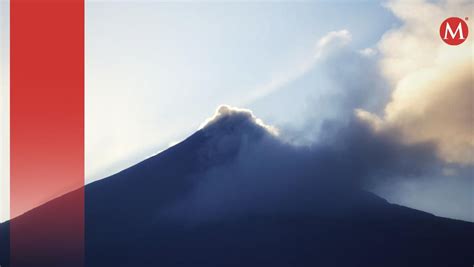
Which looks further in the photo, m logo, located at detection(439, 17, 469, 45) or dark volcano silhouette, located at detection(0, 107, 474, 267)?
dark volcano silhouette, located at detection(0, 107, 474, 267)

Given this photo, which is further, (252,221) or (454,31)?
(252,221)

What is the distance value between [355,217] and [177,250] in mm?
10609

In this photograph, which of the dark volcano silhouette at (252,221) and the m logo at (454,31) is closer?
the m logo at (454,31)

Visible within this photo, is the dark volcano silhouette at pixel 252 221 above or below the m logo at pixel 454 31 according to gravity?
below

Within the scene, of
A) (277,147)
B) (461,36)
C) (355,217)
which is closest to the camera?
(461,36)

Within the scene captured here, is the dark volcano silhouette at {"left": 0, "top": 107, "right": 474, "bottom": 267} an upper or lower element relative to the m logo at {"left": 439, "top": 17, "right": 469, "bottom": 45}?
lower

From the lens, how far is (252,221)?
23.3 meters

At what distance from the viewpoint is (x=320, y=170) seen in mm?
20406

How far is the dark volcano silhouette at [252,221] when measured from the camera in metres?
18.2

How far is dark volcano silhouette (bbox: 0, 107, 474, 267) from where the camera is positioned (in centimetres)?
1816

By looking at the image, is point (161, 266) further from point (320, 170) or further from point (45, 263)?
point (320, 170)

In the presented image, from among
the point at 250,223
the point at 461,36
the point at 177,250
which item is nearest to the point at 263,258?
the point at 250,223

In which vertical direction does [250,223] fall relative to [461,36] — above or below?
below

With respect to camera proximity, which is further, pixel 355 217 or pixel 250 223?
pixel 355 217
